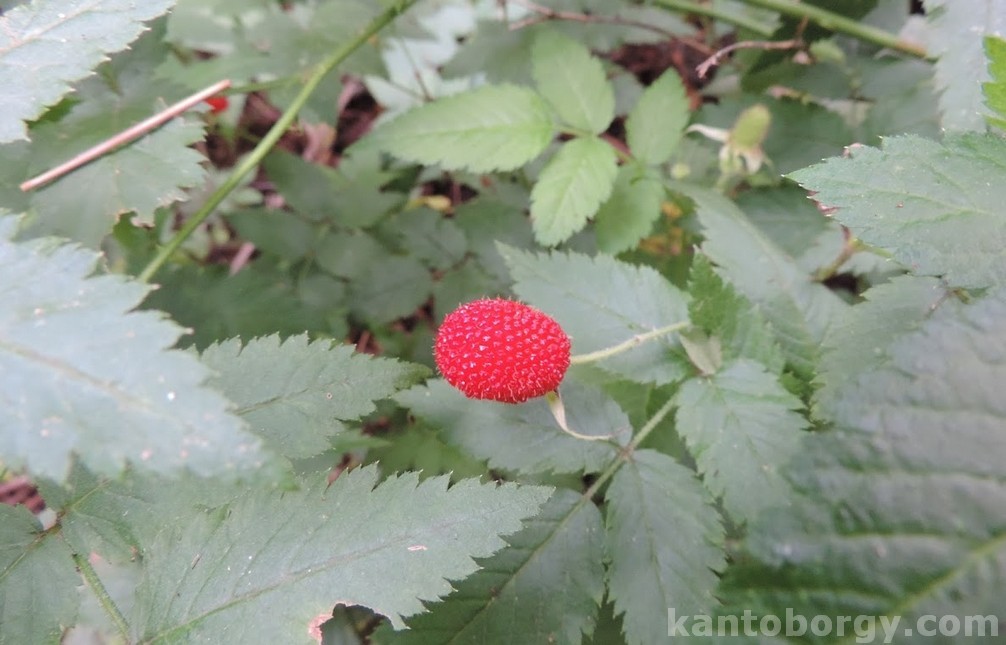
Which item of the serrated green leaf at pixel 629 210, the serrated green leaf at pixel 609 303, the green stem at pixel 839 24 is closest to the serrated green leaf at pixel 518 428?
the serrated green leaf at pixel 609 303

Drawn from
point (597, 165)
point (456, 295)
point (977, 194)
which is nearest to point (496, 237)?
point (456, 295)

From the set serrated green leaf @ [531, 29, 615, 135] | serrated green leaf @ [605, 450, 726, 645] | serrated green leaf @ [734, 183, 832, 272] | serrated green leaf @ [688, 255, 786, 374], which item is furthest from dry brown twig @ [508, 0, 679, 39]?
serrated green leaf @ [605, 450, 726, 645]

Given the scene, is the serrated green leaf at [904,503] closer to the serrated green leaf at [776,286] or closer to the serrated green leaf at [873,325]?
the serrated green leaf at [873,325]

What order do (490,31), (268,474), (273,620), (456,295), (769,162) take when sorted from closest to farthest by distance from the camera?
(268,474), (273,620), (769,162), (456,295), (490,31)

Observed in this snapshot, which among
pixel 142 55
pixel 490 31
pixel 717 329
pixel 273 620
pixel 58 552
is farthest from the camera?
pixel 490 31

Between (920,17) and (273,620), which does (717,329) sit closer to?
(273,620)

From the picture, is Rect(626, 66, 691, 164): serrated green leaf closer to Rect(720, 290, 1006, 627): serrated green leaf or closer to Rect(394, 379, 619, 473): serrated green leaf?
Rect(394, 379, 619, 473): serrated green leaf

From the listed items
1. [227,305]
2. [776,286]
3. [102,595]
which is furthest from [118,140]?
[776,286]
